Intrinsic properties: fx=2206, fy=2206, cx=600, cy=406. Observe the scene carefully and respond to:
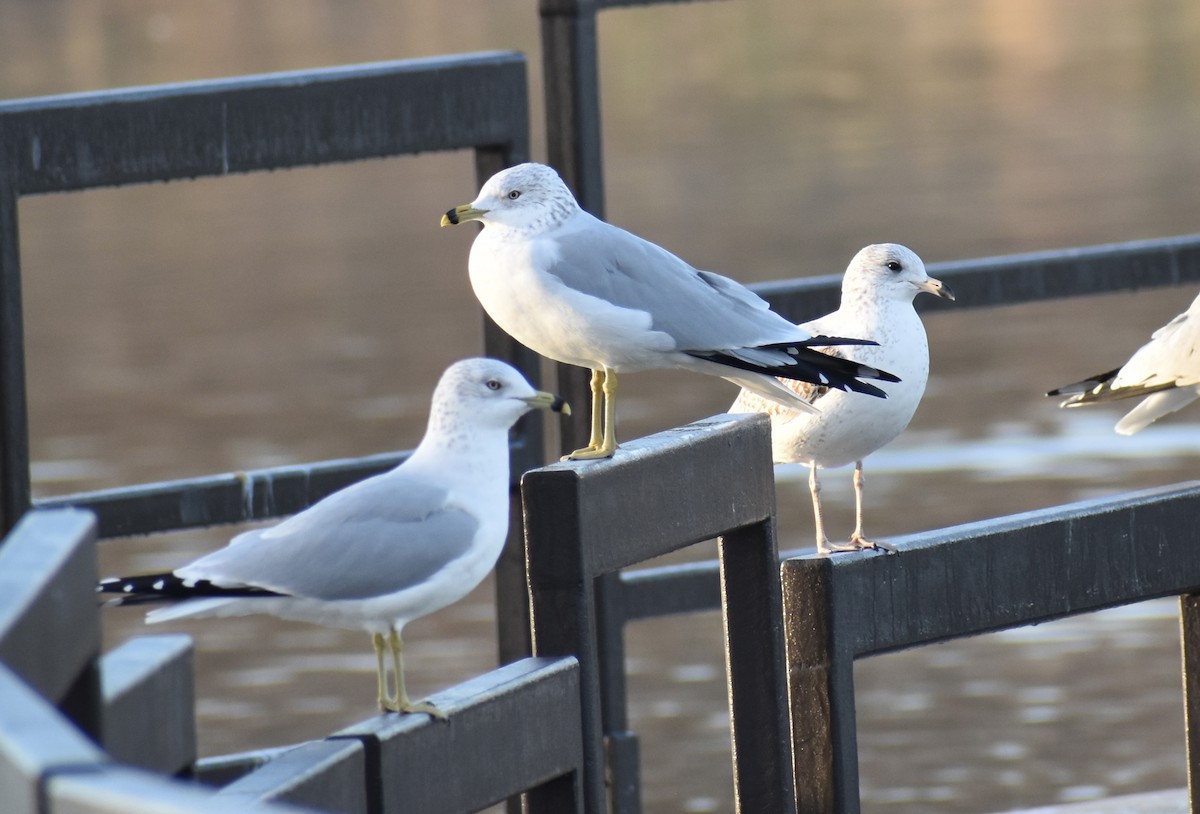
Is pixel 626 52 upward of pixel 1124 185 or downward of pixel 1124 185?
upward

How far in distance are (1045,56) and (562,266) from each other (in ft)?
49.4

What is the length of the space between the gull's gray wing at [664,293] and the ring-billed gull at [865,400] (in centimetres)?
28

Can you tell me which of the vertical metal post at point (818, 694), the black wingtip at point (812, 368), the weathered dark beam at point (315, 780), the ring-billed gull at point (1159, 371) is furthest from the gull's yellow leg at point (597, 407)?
the ring-billed gull at point (1159, 371)

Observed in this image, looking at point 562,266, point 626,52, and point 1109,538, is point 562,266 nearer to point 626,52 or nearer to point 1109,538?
point 1109,538

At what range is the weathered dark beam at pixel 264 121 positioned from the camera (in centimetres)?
259

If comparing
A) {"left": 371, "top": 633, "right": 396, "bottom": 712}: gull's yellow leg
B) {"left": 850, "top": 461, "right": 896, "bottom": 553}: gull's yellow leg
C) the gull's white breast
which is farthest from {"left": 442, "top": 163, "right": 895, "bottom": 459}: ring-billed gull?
{"left": 371, "top": 633, "right": 396, "bottom": 712}: gull's yellow leg

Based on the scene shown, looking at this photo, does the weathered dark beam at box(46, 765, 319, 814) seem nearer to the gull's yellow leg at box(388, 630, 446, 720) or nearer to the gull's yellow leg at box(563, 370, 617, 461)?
the gull's yellow leg at box(388, 630, 446, 720)

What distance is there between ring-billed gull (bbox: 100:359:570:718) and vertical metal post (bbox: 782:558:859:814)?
29cm

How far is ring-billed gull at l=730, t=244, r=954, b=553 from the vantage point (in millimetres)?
2424

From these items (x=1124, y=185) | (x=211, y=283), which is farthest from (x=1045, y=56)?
(x=211, y=283)

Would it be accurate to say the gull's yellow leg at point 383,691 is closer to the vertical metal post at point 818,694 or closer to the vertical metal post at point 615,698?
the vertical metal post at point 818,694

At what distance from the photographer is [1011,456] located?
646 cm

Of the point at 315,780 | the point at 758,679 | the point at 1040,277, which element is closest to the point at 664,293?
the point at 758,679

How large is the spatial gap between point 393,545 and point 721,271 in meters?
6.67
